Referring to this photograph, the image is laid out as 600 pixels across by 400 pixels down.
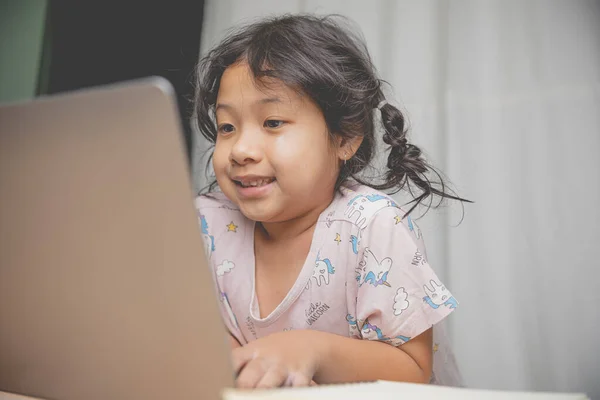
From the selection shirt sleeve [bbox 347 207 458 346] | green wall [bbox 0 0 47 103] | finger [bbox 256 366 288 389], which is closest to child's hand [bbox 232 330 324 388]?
finger [bbox 256 366 288 389]

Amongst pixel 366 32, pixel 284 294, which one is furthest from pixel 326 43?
pixel 366 32

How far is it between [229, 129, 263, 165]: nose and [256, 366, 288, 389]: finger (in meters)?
0.41

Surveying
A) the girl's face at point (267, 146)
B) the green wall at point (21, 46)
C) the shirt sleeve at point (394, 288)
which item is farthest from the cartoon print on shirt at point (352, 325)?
the green wall at point (21, 46)

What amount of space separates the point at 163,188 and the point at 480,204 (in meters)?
1.34

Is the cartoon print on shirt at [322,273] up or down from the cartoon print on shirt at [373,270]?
down

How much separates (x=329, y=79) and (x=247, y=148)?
0.23m

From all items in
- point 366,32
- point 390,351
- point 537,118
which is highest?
point 366,32

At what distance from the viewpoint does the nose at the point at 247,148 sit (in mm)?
808

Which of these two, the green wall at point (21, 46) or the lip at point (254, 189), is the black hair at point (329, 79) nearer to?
the lip at point (254, 189)

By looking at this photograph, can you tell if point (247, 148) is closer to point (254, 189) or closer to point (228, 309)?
point (254, 189)

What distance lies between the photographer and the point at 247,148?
0.81m

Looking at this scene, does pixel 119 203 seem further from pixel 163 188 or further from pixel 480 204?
pixel 480 204

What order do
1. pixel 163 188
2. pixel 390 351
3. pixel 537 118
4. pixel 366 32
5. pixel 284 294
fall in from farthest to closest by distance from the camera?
pixel 366 32, pixel 537 118, pixel 284 294, pixel 390 351, pixel 163 188

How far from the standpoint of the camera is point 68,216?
0.35 metres
